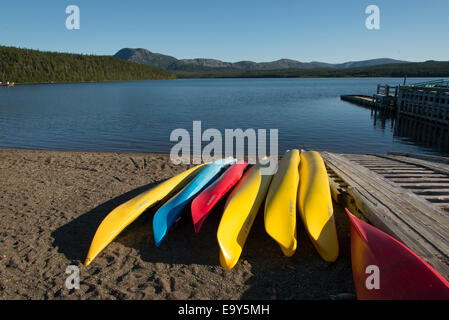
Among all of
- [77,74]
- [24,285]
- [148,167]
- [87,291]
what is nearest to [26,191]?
[148,167]

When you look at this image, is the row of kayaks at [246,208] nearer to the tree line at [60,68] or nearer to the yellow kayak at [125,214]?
the yellow kayak at [125,214]

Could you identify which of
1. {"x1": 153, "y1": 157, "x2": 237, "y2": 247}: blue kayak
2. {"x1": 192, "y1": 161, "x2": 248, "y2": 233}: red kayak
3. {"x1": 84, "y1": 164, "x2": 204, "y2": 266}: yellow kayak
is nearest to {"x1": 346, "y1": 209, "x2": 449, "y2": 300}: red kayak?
{"x1": 192, "y1": 161, "x2": 248, "y2": 233}: red kayak

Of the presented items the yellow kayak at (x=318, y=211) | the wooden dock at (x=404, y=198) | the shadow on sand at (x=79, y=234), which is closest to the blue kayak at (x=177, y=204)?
the shadow on sand at (x=79, y=234)

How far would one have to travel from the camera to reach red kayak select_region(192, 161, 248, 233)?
4145 millimetres

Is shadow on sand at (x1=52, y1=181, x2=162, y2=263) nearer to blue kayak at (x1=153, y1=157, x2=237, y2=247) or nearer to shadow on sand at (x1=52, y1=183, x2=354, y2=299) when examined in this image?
shadow on sand at (x1=52, y1=183, x2=354, y2=299)

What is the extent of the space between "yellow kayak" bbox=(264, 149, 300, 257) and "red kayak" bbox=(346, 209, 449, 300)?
72 centimetres

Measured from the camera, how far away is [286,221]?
12.6 ft

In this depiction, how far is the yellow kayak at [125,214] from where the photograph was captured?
381cm

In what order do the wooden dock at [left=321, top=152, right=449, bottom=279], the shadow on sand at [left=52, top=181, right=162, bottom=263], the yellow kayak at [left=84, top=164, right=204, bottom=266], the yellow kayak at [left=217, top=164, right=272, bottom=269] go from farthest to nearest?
the shadow on sand at [left=52, top=181, right=162, bottom=263], the yellow kayak at [left=84, top=164, right=204, bottom=266], the yellow kayak at [left=217, top=164, right=272, bottom=269], the wooden dock at [left=321, top=152, right=449, bottom=279]

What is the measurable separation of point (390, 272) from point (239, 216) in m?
1.87

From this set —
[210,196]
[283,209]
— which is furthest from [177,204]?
[283,209]

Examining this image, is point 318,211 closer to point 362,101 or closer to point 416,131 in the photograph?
point 416,131
